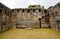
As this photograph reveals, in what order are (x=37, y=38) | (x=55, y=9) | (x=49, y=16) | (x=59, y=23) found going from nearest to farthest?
(x=37, y=38) < (x=59, y=23) < (x=55, y=9) < (x=49, y=16)

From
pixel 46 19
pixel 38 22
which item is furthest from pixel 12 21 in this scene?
pixel 46 19

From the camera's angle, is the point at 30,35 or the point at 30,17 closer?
the point at 30,35

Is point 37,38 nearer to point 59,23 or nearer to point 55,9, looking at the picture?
point 59,23

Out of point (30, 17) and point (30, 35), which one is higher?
point (30, 17)

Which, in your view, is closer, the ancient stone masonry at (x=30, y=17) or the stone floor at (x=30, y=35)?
the stone floor at (x=30, y=35)

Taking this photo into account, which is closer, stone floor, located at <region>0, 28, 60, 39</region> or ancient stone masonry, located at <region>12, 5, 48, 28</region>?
stone floor, located at <region>0, 28, 60, 39</region>

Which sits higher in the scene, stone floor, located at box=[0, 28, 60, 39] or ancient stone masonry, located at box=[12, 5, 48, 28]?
ancient stone masonry, located at box=[12, 5, 48, 28]

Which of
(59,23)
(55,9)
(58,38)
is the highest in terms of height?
(55,9)

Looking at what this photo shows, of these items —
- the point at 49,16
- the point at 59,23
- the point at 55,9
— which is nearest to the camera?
the point at 59,23

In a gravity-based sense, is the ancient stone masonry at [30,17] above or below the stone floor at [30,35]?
above

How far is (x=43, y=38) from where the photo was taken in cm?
955

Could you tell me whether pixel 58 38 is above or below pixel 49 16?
below

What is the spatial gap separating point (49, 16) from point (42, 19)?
3.38 feet

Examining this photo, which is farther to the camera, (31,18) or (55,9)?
(31,18)
